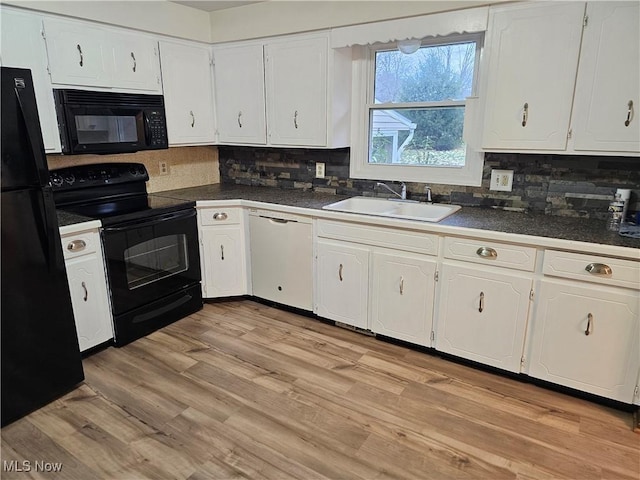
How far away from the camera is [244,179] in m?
3.93

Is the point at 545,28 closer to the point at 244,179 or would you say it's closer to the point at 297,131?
the point at 297,131

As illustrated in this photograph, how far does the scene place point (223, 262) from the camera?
3.31 meters

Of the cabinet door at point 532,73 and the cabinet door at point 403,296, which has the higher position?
the cabinet door at point 532,73

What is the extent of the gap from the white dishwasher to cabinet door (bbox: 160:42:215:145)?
866mm

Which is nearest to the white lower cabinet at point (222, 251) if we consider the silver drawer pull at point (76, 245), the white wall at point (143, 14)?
the silver drawer pull at point (76, 245)

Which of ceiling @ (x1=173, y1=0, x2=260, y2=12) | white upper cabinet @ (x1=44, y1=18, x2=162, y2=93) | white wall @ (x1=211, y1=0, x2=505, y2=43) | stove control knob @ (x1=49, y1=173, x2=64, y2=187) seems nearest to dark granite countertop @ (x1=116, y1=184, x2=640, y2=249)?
stove control knob @ (x1=49, y1=173, x2=64, y2=187)

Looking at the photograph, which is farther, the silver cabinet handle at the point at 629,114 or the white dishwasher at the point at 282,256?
the white dishwasher at the point at 282,256

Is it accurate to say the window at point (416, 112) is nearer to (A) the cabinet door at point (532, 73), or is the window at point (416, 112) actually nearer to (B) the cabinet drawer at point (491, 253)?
(A) the cabinet door at point (532, 73)

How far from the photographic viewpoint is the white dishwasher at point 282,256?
301 centimetres

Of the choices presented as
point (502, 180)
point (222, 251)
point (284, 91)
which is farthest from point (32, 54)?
point (502, 180)

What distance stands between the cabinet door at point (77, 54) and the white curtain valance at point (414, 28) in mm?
1570

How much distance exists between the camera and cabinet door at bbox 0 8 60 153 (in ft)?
7.53

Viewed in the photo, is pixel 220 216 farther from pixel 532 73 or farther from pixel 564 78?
pixel 564 78

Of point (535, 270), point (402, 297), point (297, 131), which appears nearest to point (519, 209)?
point (535, 270)
